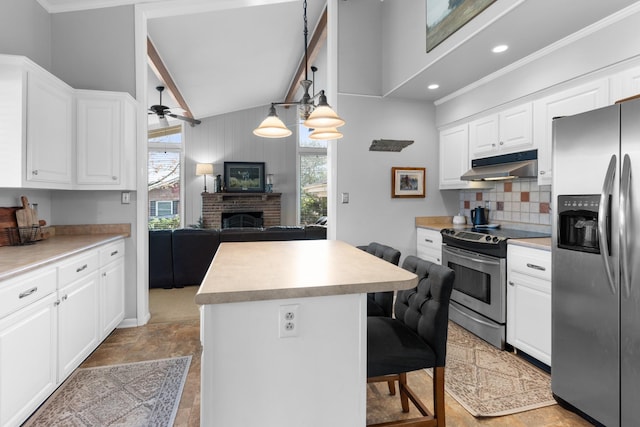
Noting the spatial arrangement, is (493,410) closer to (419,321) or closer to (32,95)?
(419,321)

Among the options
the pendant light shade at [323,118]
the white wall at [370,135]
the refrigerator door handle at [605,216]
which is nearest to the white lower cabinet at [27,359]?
the pendant light shade at [323,118]

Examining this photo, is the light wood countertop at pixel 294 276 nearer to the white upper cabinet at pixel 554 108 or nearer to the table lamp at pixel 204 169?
the white upper cabinet at pixel 554 108

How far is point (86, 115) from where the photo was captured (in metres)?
2.83

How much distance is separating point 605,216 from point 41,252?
3.14 metres

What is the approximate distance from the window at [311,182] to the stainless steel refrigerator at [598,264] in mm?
6508

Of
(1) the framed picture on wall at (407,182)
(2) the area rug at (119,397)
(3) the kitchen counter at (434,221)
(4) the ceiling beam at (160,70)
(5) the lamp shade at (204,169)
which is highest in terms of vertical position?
(4) the ceiling beam at (160,70)

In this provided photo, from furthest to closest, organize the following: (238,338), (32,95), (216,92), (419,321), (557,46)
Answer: (216,92), (557,46), (32,95), (419,321), (238,338)

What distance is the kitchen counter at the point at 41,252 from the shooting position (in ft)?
5.47

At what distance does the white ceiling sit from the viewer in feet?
7.06

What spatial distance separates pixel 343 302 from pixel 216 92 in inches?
246

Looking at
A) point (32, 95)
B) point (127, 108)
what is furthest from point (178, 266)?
point (32, 95)

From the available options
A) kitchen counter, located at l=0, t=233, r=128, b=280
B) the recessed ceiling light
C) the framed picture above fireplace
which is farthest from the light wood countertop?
the framed picture above fireplace

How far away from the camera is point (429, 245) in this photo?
3609 mm

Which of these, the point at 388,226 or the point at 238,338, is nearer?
the point at 238,338
